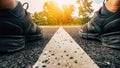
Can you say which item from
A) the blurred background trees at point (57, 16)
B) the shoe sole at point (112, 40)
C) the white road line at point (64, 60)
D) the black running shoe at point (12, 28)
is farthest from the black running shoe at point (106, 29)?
the blurred background trees at point (57, 16)

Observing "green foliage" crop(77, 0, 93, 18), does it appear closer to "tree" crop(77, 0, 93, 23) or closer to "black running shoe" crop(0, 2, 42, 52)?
"tree" crop(77, 0, 93, 23)

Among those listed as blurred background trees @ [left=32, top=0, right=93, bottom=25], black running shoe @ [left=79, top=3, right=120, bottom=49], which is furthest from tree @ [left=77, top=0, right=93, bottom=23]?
black running shoe @ [left=79, top=3, right=120, bottom=49]

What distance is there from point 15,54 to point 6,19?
1.49ft

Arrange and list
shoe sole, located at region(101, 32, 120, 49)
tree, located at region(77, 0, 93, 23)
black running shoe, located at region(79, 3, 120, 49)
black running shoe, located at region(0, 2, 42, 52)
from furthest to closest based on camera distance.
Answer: tree, located at region(77, 0, 93, 23) → black running shoe, located at region(79, 3, 120, 49) → shoe sole, located at region(101, 32, 120, 49) → black running shoe, located at region(0, 2, 42, 52)

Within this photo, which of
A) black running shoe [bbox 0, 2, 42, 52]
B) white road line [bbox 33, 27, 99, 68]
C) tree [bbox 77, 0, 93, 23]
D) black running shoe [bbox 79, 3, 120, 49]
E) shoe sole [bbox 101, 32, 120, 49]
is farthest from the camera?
tree [bbox 77, 0, 93, 23]

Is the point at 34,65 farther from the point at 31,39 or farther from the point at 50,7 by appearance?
the point at 50,7

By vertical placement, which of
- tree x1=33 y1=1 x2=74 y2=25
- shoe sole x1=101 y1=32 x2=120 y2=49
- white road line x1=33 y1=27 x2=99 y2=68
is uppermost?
tree x1=33 y1=1 x2=74 y2=25

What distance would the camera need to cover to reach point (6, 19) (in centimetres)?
271

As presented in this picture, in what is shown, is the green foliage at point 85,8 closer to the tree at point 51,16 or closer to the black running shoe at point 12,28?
the tree at point 51,16

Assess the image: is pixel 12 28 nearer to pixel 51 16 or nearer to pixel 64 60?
pixel 64 60

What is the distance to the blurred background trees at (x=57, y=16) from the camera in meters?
54.6

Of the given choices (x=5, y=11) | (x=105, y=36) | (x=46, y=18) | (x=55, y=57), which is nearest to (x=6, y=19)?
(x=5, y=11)

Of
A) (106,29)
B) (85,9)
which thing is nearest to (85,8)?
(85,9)

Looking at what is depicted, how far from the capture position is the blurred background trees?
54.6 meters
